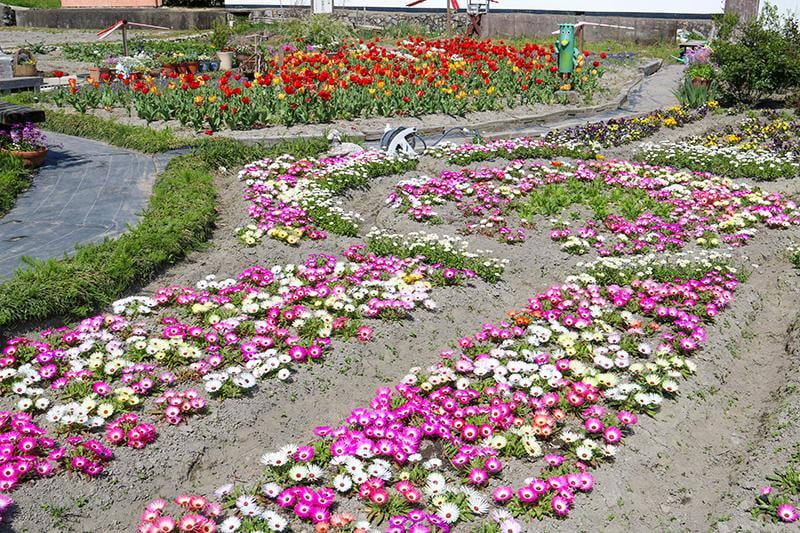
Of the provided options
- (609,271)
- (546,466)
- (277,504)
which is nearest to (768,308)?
(609,271)

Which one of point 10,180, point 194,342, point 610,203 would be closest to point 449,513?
point 194,342

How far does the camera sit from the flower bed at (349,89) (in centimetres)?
1279

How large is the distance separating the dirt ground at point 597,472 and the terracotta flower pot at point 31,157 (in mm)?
4174

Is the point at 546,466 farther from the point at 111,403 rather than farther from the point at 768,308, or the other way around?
the point at 768,308

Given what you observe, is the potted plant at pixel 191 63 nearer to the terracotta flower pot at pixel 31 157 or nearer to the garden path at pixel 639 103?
the garden path at pixel 639 103

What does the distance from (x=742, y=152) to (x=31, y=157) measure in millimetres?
10864

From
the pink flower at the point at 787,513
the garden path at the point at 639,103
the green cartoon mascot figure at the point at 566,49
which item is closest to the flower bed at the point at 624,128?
the garden path at the point at 639,103

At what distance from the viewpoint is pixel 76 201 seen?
29.2 feet

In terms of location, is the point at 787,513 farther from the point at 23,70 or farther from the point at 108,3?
the point at 108,3

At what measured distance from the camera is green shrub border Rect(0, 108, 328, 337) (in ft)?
19.3

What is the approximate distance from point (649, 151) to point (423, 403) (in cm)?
838

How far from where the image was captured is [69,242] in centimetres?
746

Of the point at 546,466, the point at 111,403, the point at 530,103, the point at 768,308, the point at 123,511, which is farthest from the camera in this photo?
the point at 530,103

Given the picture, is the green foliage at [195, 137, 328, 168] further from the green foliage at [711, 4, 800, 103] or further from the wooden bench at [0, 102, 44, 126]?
the green foliage at [711, 4, 800, 103]
